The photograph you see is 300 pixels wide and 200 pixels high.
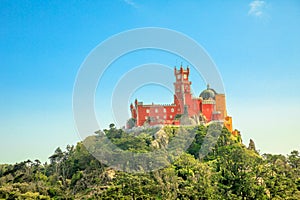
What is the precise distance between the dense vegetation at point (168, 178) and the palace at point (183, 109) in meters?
1.27

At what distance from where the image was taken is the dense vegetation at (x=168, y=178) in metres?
18.7

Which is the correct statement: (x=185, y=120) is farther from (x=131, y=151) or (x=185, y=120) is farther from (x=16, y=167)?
(x=16, y=167)

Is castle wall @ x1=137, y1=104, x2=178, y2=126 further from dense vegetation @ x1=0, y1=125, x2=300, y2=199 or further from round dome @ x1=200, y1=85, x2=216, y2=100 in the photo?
round dome @ x1=200, y1=85, x2=216, y2=100

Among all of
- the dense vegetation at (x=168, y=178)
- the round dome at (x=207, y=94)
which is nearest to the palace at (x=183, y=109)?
the round dome at (x=207, y=94)

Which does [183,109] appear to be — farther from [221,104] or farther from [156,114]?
[221,104]

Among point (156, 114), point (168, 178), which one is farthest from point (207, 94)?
point (168, 178)

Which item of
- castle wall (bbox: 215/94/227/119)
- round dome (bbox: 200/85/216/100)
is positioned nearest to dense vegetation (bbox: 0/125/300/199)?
castle wall (bbox: 215/94/227/119)

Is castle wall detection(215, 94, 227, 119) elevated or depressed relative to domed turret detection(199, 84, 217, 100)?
depressed

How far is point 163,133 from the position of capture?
93.0ft

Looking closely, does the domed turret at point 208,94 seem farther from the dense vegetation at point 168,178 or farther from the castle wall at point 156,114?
the dense vegetation at point 168,178

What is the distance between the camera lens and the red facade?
1172 inches

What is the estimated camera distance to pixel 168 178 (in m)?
19.7

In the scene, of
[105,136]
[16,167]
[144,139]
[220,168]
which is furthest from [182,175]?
[16,167]

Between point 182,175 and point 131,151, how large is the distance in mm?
4223
